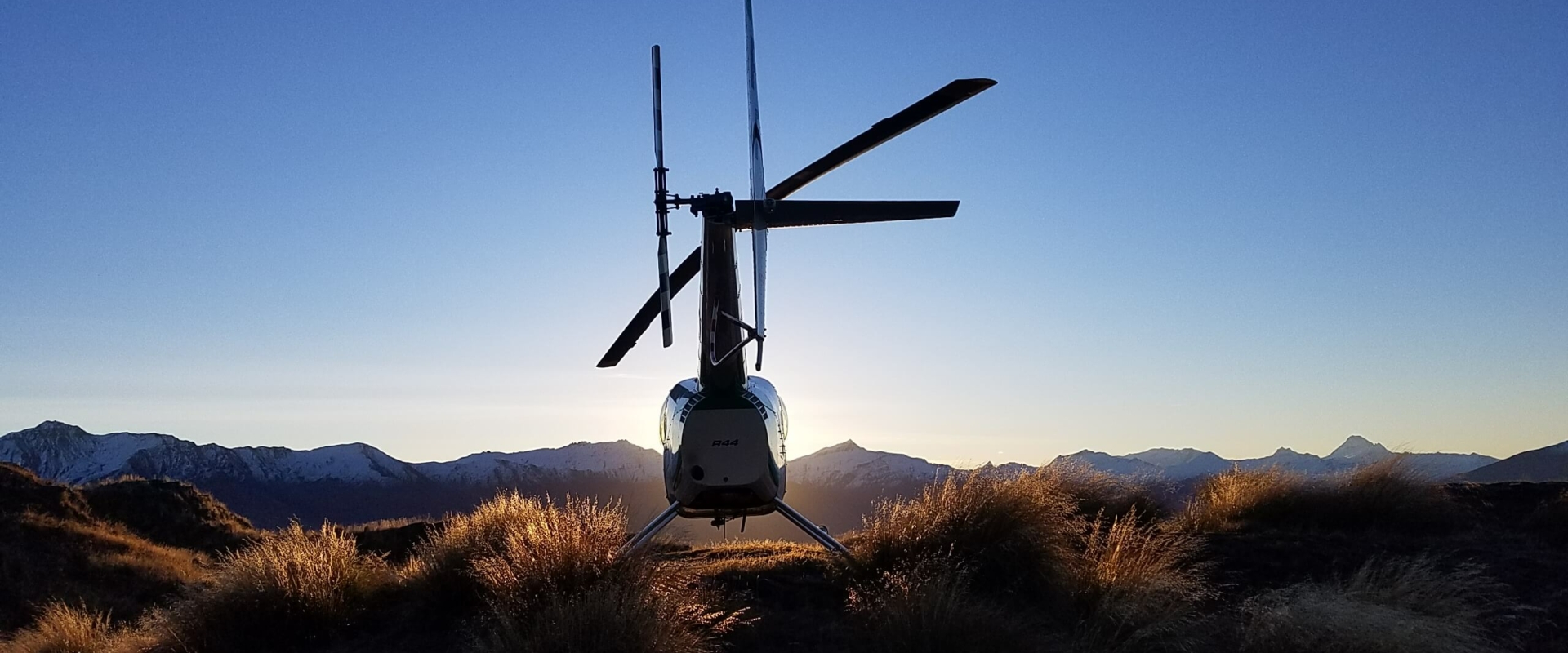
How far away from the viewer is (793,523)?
532 inches

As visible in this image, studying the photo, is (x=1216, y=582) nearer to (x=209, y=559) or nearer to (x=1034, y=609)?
(x=1034, y=609)

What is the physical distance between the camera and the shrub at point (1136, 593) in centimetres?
793

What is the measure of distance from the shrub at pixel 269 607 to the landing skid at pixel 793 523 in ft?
10.1

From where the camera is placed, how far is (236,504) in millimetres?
142875

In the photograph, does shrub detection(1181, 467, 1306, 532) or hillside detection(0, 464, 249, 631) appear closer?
shrub detection(1181, 467, 1306, 532)

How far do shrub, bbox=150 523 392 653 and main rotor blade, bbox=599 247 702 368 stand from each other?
568 centimetres

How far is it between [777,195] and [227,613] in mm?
8717

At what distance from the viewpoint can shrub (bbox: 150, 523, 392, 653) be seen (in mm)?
9242

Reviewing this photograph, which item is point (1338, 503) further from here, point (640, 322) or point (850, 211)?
point (640, 322)

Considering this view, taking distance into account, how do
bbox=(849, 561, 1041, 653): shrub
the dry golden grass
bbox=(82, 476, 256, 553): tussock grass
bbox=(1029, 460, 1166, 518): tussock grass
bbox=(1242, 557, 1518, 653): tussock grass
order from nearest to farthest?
bbox=(1242, 557, 1518, 653): tussock grass, bbox=(849, 561, 1041, 653): shrub, the dry golden grass, bbox=(1029, 460, 1166, 518): tussock grass, bbox=(82, 476, 256, 553): tussock grass

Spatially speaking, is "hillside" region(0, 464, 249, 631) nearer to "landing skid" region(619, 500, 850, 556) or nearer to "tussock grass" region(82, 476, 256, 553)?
"tussock grass" region(82, 476, 256, 553)

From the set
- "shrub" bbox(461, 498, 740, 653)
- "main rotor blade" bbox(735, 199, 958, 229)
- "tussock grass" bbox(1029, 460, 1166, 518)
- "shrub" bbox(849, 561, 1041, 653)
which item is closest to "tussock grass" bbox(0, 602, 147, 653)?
"shrub" bbox(461, 498, 740, 653)

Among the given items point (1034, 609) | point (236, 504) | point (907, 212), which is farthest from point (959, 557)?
point (236, 504)

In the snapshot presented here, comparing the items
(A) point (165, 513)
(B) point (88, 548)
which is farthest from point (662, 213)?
(A) point (165, 513)
